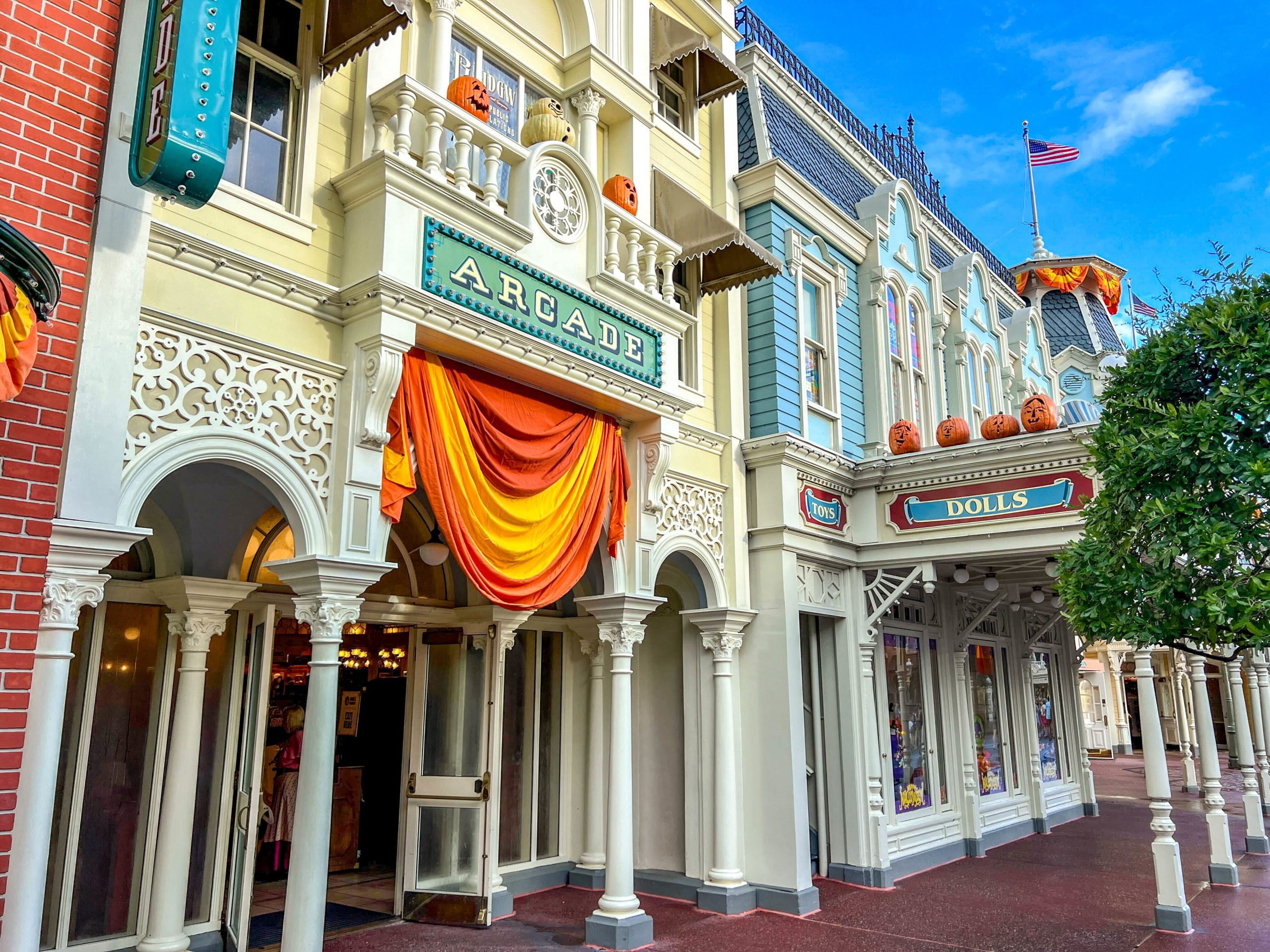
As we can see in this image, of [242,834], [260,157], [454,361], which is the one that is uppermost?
[260,157]

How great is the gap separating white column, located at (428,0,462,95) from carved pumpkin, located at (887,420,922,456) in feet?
21.8

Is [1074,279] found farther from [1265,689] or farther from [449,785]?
[449,785]

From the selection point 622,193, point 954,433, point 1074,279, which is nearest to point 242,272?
point 622,193

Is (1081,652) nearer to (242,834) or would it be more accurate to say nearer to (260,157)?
(242,834)

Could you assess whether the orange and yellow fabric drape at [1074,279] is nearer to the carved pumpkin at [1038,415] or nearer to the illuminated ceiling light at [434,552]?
the carved pumpkin at [1038,415]

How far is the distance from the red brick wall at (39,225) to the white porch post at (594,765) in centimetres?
658

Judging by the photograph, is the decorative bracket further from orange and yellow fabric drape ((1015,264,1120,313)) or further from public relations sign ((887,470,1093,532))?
orange and yellow fabric drape ((1015,264,1120,313))

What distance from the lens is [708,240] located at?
9984 mm

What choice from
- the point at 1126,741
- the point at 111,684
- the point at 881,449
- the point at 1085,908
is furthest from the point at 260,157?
the point at 1126,741

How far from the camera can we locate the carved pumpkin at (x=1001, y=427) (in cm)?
1042

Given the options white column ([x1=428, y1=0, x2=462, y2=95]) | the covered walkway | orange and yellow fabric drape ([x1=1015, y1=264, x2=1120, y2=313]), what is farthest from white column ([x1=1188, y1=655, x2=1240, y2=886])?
orange and yellow fabric drape ([x1=1015, y1=264, x2=1120, y2=313])

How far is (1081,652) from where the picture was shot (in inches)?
658

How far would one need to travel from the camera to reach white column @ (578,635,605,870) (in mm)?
10367

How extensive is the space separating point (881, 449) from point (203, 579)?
8.42 metres
